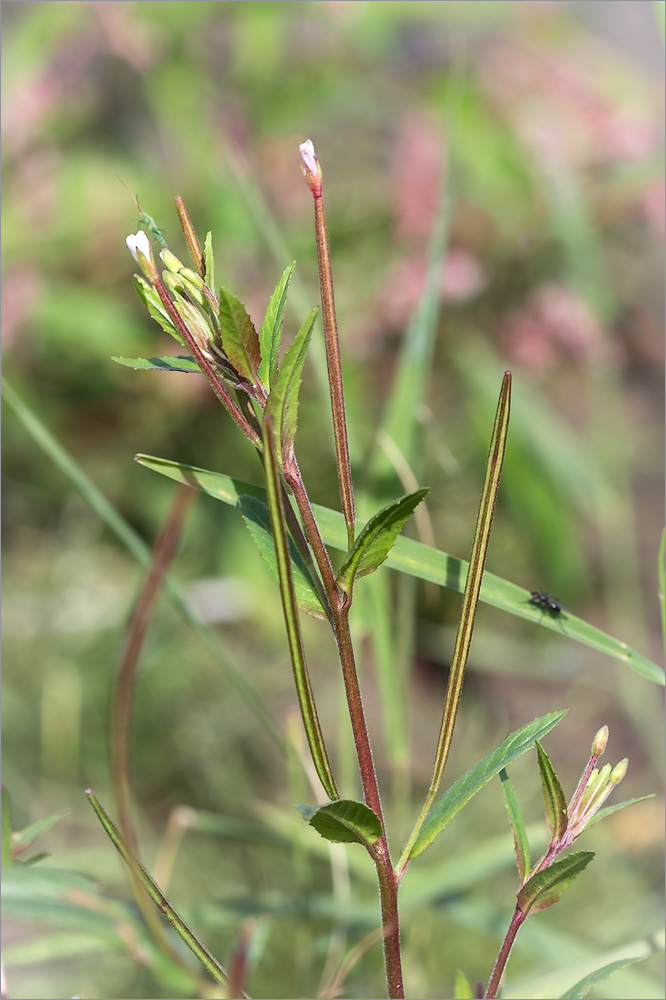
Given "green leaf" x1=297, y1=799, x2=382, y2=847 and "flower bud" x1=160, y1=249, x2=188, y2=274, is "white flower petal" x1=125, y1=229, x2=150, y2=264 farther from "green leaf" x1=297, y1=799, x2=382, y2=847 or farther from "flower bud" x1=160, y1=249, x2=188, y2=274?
"green leaf" x1=297, y1=799, x2=382, y2=847

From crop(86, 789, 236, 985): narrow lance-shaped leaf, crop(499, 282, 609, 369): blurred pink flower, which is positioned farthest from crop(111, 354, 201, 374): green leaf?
crop(499, 282, 609, 369): blurred pink flower

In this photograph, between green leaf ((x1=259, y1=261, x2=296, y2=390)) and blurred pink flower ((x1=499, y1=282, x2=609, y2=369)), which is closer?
green leaf ((x1=259, y1=261, x2=296, y2=390))

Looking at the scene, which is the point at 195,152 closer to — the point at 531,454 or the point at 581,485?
the point at 531,454

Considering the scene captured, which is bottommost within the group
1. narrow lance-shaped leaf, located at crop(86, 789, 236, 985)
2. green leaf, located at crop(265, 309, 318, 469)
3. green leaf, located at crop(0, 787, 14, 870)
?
green leaf, located at crop(0, 787, 14, 870)

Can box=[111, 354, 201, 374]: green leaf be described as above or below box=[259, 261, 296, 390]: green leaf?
below

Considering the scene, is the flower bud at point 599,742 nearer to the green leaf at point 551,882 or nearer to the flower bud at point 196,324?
the green leaf at point 551,882

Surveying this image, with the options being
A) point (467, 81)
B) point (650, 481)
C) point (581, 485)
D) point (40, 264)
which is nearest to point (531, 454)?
point (581, 485)

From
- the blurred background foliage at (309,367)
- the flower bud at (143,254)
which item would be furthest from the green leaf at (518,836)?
the blurred background foliage at (309,367)

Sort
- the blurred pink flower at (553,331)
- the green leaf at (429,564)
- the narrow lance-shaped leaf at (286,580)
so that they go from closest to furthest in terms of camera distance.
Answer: the narrow lance-shaped leaf at (286,580), the green leaf at (429,564), the blurred pink flower at (553,331)
